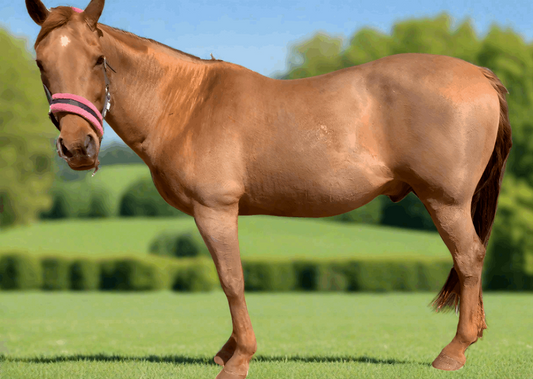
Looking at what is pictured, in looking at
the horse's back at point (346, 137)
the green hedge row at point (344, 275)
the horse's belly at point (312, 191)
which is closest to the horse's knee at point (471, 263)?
the horse's back at point (346, 137)

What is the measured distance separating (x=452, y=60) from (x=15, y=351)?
20.6 ft

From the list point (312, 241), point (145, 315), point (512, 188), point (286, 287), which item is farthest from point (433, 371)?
point (312, 241)

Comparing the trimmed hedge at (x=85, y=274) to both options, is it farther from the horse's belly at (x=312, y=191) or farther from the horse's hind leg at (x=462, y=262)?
the horse's hind leg at (x=462, y=262)

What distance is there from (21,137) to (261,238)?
13941 mm

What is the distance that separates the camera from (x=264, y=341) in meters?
7.72

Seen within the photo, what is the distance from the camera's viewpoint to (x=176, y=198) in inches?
196

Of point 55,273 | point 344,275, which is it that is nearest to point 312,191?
point 344,275

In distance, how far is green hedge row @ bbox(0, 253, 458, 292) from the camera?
20.5 m

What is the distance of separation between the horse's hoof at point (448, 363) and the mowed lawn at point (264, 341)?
0.26 feet

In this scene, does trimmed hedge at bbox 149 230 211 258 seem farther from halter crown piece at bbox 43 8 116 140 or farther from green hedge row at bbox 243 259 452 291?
halter crown piece at bbox 43 8 116 140

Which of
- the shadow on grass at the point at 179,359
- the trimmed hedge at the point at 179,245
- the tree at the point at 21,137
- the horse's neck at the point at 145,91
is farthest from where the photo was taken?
the tree at the point at 21,137

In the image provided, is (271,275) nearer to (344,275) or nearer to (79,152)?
(344,275)

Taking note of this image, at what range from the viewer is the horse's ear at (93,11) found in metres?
4.60

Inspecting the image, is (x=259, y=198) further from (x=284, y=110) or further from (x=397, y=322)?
(x=397, y=322)
